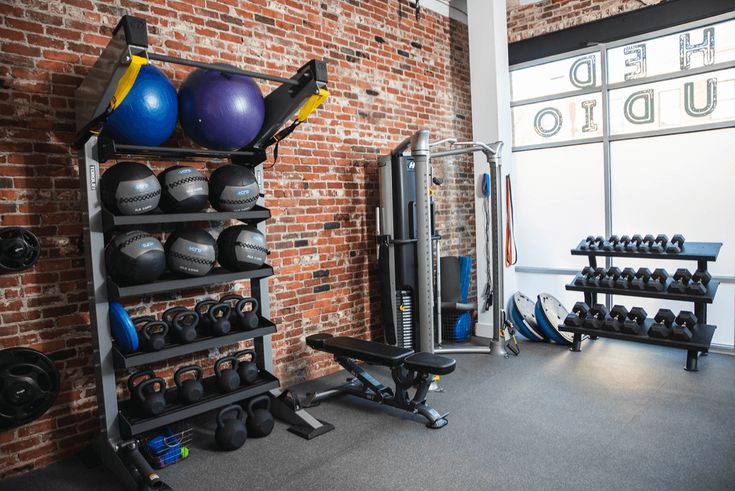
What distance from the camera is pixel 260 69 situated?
11.5 ft

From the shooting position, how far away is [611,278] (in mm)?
4160

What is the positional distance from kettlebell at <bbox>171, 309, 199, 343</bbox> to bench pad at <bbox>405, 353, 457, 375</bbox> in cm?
121

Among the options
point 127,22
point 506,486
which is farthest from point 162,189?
point 506,486

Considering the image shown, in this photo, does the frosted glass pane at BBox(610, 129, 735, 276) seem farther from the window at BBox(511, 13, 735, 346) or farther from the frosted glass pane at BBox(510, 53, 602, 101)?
the frosted glass pane at BBox(510, 53, 602, 101)

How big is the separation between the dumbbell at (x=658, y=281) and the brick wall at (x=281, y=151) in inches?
70.0

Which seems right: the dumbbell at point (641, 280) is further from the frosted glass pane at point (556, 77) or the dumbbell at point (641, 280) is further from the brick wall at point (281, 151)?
the frosted glass pane at point (556, 77)

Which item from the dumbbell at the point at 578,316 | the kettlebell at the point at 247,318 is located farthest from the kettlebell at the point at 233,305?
the dumbbell at the point at 578,316

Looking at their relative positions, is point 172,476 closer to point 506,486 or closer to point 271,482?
point 271,482

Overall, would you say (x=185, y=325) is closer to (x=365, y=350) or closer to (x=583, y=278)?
(x=365, y=350)

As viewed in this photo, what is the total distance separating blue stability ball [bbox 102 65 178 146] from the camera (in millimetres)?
2398

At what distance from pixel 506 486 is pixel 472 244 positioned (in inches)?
133

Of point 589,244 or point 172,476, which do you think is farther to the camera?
point 589,244

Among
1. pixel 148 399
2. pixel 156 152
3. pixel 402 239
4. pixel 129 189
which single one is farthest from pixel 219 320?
pixel 402 239

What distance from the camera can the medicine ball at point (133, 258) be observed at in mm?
2447
